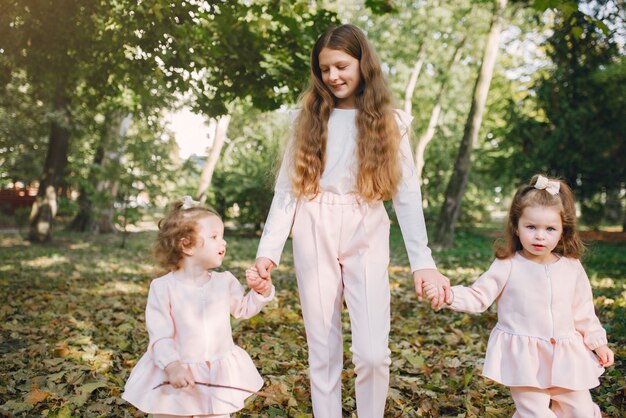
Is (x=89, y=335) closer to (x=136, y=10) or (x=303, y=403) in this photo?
(x=303, y=403)

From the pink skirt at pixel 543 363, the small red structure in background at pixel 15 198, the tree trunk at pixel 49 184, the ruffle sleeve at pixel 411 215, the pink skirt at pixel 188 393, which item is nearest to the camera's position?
the pink skirt at pixel 188 393

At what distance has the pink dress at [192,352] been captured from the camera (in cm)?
267

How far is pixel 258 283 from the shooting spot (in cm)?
283

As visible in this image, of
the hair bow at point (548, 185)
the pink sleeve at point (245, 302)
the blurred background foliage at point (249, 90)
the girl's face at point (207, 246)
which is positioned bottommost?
the pink sleeve at point (245, 302)

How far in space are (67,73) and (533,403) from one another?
27.0ft

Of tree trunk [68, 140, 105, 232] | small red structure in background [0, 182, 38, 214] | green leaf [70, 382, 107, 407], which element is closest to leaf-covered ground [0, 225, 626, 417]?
green leaf [70, 382, 107, 407]

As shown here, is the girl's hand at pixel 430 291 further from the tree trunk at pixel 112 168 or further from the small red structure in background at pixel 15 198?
the small red structure in background at pixel 15 198

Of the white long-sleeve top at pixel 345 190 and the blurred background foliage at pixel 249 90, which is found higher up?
the blurred background foliage at pixel 249 90

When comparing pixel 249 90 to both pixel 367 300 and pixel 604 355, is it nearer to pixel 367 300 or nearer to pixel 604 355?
pixel 367 300

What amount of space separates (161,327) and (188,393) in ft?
1.08

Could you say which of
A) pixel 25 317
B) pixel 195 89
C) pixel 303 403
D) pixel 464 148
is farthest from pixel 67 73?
pixel 464 148

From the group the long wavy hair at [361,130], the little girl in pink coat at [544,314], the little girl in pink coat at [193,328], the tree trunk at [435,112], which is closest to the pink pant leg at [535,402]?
the little girl in pink coat at [544,314]

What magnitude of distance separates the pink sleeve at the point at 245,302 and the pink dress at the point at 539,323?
0.95 metres

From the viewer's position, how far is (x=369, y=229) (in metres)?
2.98
